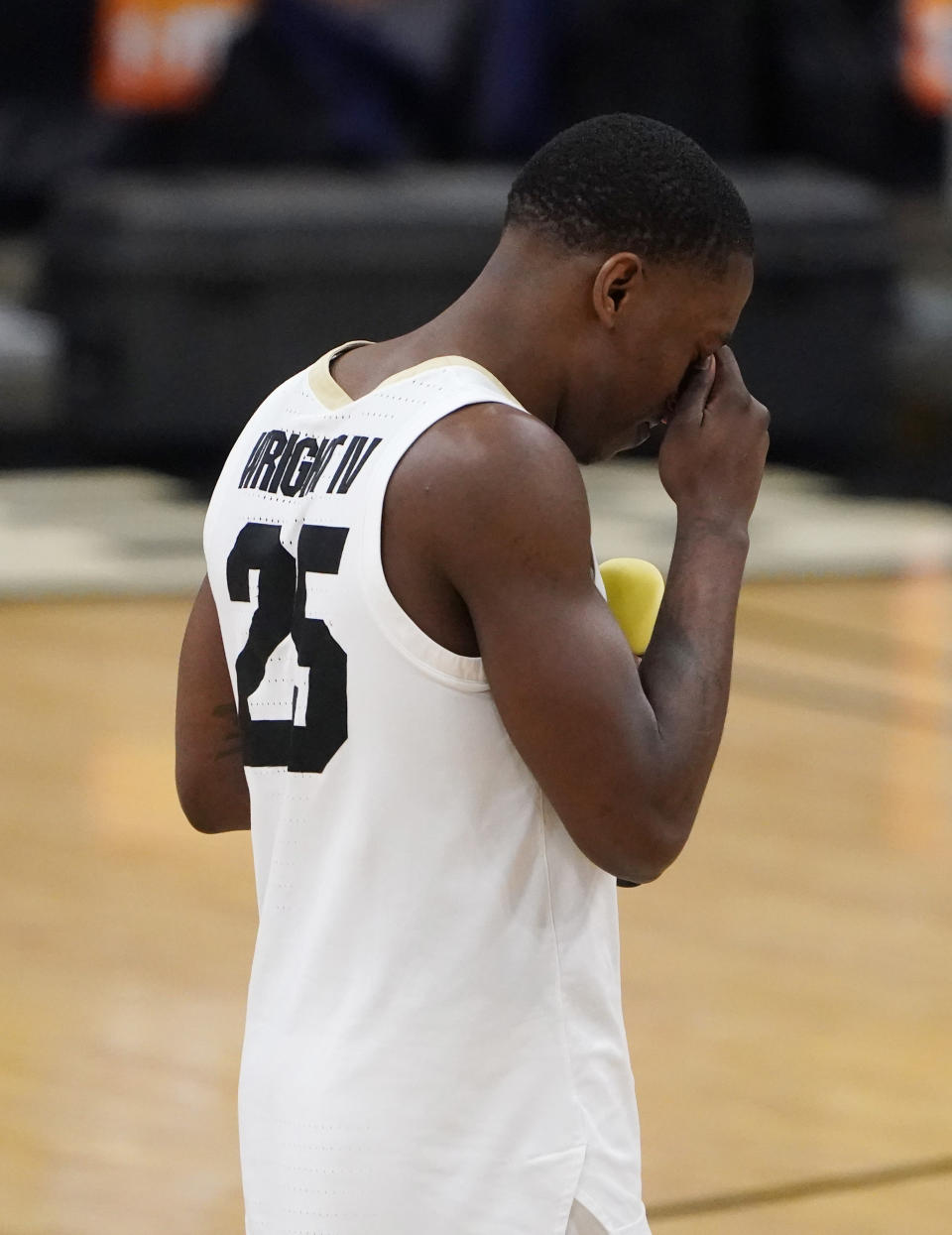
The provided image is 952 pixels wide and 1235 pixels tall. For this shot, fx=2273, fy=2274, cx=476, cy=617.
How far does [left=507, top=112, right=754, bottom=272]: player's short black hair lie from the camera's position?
1.45 meters

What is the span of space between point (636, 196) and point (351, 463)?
0.25 meters

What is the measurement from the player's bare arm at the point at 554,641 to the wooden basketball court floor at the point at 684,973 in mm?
1495

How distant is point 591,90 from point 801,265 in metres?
1.73

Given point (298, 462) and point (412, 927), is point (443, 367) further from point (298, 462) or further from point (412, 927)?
point (412, 927)

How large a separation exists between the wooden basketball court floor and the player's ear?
1.60 m

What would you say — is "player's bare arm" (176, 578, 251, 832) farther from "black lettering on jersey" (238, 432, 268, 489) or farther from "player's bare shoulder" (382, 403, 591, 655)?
"player's bare shoulder" (382, 403, 591, 655)

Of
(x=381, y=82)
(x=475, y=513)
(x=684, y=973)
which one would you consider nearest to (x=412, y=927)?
(x=475, y=513)

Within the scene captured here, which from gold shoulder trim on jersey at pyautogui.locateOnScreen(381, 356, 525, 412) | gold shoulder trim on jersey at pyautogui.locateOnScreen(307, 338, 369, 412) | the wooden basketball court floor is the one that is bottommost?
the wooden basketball court floor

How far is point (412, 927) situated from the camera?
1.44m

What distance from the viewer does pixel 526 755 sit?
1.41 meters

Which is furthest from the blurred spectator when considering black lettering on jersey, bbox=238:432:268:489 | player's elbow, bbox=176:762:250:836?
black lettering on jersey, bbox=238:432:268:489

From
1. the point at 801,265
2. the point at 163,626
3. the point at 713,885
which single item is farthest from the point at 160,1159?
the point at 801,265

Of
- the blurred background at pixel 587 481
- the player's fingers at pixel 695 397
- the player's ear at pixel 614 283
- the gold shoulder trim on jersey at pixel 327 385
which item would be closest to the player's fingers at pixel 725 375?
the player's fingers at pixel 695 397

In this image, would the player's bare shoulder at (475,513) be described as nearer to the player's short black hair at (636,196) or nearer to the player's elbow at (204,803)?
the player's short black hair at (636,196)
